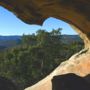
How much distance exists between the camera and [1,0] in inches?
492

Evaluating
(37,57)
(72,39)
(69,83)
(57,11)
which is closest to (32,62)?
(37,57)

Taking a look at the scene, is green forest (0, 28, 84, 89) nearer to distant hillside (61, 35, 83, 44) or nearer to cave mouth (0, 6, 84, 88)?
cave mouth (0, 6, 84, 88)

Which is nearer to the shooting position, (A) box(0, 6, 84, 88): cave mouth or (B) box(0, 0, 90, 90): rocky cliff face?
(B) box(0, 0, 90, 90): rocky cliff face

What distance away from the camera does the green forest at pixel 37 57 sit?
159ft

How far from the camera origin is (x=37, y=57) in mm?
50438

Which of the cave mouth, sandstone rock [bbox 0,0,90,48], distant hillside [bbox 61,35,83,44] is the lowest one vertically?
the cave mouth

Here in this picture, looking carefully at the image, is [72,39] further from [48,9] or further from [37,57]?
[48,9]

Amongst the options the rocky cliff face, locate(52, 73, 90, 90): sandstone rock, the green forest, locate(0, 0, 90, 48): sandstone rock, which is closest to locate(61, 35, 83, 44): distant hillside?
the green forest

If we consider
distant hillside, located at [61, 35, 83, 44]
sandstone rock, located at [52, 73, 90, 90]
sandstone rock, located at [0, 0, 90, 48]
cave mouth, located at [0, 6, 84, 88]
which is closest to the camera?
sandstone rock, located at [52, 73, 90, 90]

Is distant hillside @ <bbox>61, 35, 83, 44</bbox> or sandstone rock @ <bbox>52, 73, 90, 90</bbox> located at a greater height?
distant hillside @ <bbox>61, 35, 83, 44</bbox>

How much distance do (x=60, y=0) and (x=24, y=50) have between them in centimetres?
3808

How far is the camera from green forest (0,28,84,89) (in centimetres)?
4834

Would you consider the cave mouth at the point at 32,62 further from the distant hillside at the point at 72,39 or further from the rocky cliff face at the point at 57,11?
the rocky cliff face at the point at 57,11

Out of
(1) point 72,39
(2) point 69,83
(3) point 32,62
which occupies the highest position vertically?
(1) point 72,39
